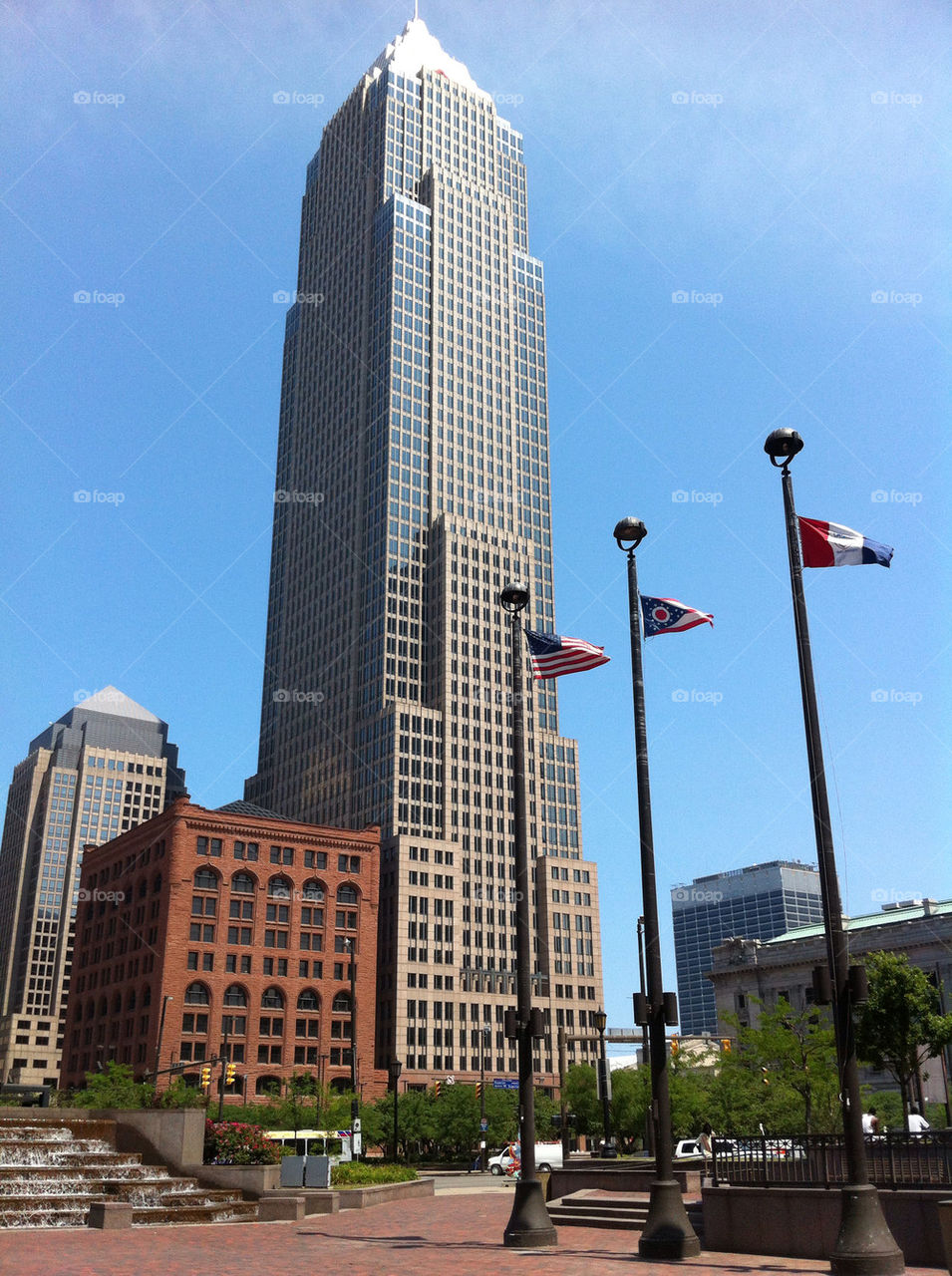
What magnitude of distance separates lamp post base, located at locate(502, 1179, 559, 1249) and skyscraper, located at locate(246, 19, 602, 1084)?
108724mm

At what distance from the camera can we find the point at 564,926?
146 m

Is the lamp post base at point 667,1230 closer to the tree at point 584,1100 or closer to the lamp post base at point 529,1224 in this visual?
the lamp post base at point 529,1224

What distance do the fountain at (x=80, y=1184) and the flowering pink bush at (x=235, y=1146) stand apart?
182 cm

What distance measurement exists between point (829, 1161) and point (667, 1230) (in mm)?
3402

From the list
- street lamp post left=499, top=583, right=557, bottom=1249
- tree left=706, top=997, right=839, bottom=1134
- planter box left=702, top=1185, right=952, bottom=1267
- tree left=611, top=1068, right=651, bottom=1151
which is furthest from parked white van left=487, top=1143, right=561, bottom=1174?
planter box left=702, top=1185, right=952, bottom=1267

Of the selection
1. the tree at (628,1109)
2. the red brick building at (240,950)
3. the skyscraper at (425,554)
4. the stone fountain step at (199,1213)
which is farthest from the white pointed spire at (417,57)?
the stone fountain step at (199,1213)

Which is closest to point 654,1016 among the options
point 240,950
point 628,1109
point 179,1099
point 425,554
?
point 179,1099

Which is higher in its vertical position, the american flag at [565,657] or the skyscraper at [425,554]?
the skyscraper at [425,554]

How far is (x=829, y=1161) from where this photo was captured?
20.8m

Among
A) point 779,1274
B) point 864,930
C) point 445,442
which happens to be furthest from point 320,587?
point 779,1274

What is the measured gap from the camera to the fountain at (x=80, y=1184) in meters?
25.6

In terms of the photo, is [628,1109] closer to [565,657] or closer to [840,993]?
[565,657]

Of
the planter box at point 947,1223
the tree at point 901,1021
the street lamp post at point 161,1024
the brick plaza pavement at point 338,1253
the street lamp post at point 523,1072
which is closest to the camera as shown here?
the planter box at point 947,1223

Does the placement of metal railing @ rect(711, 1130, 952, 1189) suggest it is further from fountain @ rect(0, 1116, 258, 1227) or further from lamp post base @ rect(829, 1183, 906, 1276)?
fountain @ rect(0, 1116, 258, 1227)
